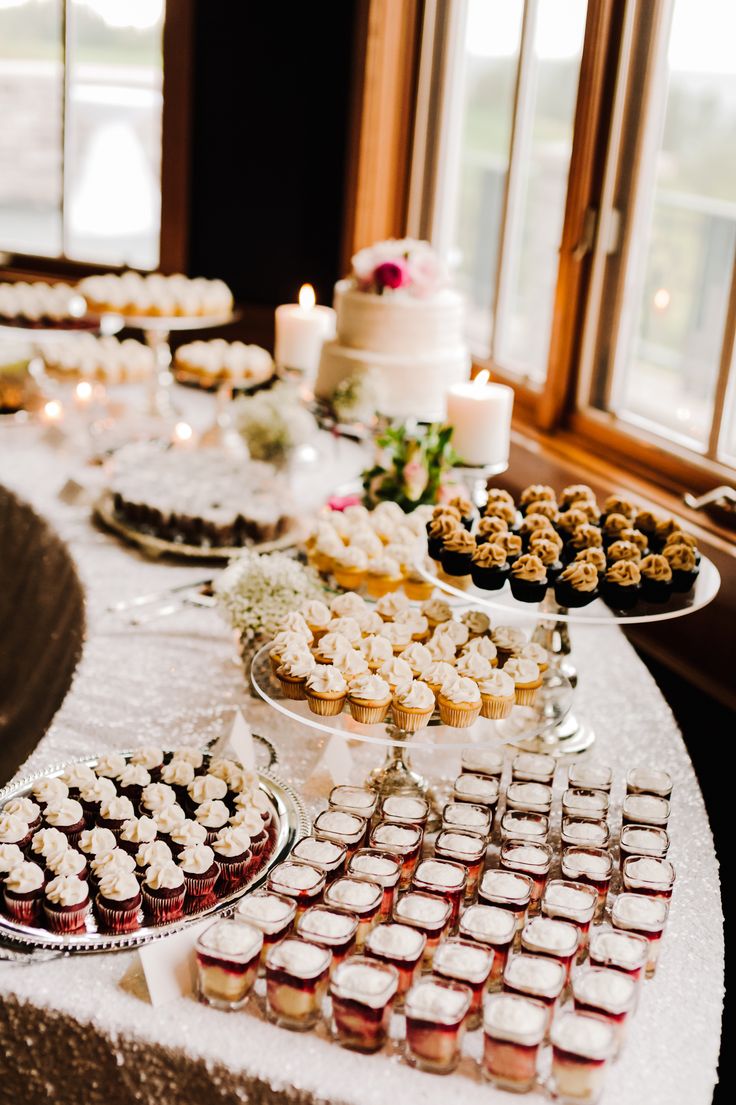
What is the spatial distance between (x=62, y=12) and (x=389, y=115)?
1305mm

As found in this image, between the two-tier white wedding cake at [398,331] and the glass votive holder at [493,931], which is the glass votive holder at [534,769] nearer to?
the glass votive holder at [493,931]

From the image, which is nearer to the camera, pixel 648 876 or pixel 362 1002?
pixel 362 1002

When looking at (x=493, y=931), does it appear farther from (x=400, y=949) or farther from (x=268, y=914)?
(x=268, y=914)

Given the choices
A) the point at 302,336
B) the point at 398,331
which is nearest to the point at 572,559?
the point at 398,331

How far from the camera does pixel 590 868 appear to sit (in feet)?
4.10

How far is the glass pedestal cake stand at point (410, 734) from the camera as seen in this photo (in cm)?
140

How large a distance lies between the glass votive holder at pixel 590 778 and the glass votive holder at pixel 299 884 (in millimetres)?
394

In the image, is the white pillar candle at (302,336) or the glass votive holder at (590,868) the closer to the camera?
the glass votive holder at (590,868)

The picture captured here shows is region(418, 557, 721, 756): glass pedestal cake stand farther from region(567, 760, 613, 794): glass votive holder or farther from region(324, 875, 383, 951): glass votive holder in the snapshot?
region(324, 875, 383, 951): glass votive holder

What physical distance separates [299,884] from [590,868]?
0.33 m

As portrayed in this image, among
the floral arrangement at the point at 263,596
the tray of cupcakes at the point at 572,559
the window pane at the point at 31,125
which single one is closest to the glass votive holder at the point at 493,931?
the tray of cupcakes at the point at 572,559

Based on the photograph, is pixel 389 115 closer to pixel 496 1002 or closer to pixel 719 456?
pixel 719 456

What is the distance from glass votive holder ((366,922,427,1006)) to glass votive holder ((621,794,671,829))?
37cm

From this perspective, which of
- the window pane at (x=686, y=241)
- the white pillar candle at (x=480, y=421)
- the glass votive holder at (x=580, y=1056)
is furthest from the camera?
the window pane at (x=686, y=241)
